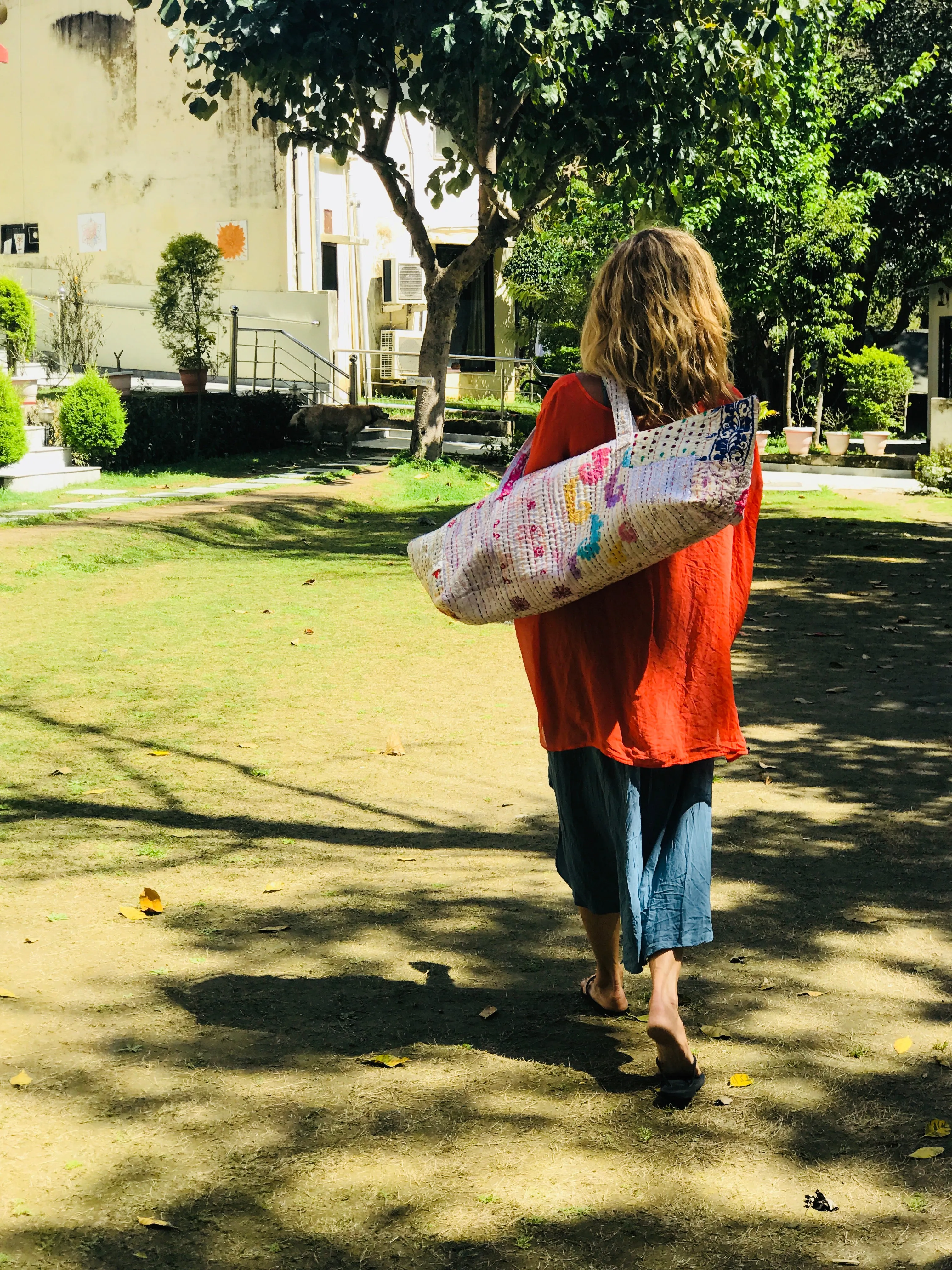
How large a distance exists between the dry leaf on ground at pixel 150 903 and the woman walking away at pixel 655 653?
1632mm

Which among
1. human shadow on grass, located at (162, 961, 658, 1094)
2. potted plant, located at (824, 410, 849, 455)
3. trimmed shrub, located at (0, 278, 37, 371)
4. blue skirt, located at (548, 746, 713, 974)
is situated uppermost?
trimmed shrub, located at (0, 278, 37, 371)

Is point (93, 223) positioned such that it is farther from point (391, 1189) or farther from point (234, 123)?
point (391, 1189)

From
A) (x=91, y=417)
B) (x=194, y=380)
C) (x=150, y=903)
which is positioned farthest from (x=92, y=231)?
(x=150, y=903)

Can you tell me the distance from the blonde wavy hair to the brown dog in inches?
676

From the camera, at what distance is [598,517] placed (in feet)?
9.17

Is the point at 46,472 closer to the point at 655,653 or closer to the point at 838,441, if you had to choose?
the point at 655,653

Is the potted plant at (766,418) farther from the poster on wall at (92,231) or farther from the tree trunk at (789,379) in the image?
the poster on wall at (92,231)

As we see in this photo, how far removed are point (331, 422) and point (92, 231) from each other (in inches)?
367

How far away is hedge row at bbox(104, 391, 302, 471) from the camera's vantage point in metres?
17.5

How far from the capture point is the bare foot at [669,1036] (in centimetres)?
287

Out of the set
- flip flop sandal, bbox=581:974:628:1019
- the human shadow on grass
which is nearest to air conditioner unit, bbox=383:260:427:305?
the human shadow on grass

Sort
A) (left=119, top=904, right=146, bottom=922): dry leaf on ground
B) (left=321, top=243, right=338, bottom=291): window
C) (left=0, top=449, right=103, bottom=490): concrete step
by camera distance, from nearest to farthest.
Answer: (left=119, top=904, right=146, bottom=922): dry leaf on ground
(left=0, top=449, right=103, bottom=490): concrete step
(left=321, top=243, right=338, bottom=291): window

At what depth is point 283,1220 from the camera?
2473 millimetres

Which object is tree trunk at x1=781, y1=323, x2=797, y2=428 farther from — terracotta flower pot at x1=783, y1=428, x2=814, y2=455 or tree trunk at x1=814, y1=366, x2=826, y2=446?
tree trunk at x1=814, y1=366, x2=826, y2=446
